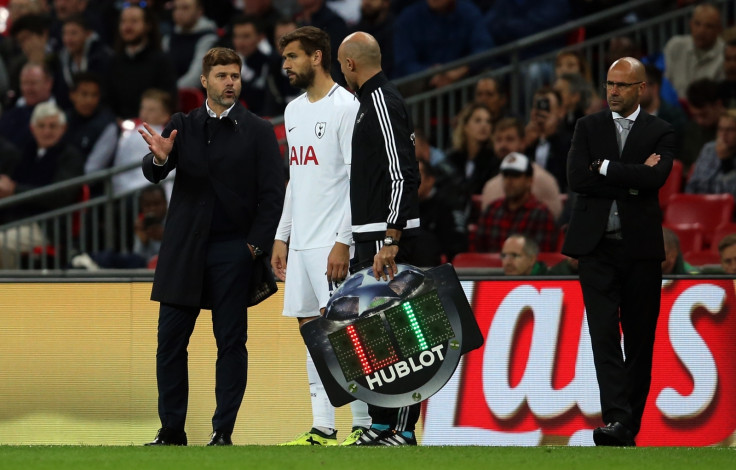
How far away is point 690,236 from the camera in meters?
11.7

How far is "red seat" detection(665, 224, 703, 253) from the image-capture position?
11.6 m

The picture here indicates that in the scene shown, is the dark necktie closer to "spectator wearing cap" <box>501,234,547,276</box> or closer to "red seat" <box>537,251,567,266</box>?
"spectator wearing cap" <box>501,234,547,276</box>

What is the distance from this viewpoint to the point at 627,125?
7.66 meters

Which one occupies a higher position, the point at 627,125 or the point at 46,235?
the point at 627,125

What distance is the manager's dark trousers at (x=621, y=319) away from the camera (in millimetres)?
7473

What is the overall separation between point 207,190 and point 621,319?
243 centimetres

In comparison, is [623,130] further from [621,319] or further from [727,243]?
[727,243]

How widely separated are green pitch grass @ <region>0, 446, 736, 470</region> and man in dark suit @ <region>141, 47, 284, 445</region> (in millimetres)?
536

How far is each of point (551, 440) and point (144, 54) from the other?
774 centimetres

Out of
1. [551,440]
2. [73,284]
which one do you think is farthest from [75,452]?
[551,440]

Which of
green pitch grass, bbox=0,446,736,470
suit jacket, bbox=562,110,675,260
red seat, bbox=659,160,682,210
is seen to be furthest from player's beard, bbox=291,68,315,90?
red seat, bbox=659,160,682,210

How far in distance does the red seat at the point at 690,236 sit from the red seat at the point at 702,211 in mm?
60

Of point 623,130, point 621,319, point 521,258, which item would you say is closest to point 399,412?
point 621,319

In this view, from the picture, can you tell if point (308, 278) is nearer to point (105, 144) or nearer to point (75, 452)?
point (75, 452)
